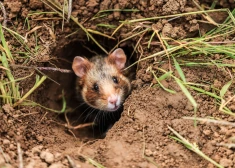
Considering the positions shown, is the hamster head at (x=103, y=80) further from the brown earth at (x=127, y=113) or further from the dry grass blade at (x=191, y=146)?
the dry grass blade at (x=191, y=146)

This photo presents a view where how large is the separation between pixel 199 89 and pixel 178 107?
13.1 inches

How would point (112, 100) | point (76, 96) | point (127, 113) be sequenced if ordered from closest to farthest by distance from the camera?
point (127, 113), point (112, 100), point (76, 96)

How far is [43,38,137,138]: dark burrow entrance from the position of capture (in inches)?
245

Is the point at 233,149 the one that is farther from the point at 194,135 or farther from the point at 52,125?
the point at 52,125

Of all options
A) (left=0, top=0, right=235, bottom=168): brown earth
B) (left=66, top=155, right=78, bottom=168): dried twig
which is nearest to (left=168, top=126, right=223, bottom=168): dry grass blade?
(left=0, top=0, right=235, bottom=168): brown earth

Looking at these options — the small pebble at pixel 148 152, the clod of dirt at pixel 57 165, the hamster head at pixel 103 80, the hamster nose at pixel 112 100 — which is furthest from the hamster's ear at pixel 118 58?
the clod of dirt at pixel 57 165

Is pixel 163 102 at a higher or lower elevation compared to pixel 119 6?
lower

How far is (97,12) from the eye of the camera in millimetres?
5336

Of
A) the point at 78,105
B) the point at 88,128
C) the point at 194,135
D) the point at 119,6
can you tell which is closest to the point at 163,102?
the point at 194,135

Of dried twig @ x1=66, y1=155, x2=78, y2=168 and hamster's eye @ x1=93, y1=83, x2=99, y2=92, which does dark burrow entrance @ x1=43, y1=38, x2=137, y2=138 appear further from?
dried twig @ x1=66, y1=155, x2=78, y2=168

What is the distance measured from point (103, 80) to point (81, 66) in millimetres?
523

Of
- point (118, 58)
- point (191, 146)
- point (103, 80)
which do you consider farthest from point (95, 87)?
point (191, 146)

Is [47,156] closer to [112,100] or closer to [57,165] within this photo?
[57,165]

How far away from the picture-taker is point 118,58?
5.94 m
